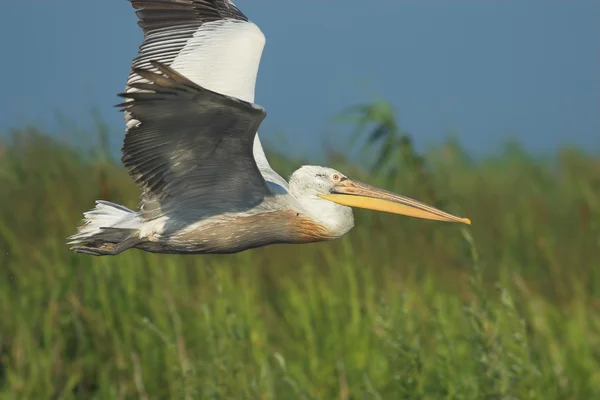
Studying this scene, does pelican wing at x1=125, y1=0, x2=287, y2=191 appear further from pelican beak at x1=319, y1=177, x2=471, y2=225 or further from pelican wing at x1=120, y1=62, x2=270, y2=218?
pelican wing at x1=120, y1=62, x2=270, y2=218

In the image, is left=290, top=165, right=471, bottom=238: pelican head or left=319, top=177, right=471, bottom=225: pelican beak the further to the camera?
left=319, top=177, right=471, bottom=225: pelican beak

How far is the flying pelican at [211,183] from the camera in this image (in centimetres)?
457

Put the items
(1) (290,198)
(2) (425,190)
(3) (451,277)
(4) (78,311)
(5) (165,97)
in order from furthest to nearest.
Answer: (3) (451,277)
(2) (425,190)
(4) (78,311)
(1) (290,198)
(5) (165,97)

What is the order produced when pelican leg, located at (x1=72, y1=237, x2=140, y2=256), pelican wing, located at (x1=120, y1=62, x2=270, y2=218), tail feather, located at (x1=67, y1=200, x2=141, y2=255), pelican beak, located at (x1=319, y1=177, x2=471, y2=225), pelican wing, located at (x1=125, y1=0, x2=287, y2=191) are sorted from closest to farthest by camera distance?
pelican wing, located at (x1=120, y1=62, x2=270, y2=218) < pelican leg, located at (x1=72, y1=237, x2=140, y2=256) < tail feather, located at (x1=67, y1=200, x2=141, y2=255) < pelican beak, located at (x1=319, y1=177, x2=471, y2=225) < pelican wing, located at (x1=125, y1=0, x2=287, y2=191)

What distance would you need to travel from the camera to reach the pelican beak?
5387 millimetres

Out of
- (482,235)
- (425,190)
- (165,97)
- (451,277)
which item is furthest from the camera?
(482,235)

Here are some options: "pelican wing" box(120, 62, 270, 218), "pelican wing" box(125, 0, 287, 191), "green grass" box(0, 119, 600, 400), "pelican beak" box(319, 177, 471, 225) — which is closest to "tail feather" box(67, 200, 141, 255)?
"pelican wing" box(120, 62, 270, 218)

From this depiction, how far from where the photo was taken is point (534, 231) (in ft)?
31.4

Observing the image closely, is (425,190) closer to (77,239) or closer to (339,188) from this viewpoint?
(339,188)

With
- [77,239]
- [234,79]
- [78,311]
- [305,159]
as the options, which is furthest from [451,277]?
[77,239]

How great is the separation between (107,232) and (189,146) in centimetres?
75

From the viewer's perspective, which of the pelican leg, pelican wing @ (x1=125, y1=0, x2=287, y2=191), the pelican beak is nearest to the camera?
the pelican leg

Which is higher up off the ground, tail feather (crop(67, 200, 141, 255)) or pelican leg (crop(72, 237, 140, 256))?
tail feather (crop(67, 200, 141, 255))

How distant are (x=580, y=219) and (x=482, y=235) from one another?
80cm
